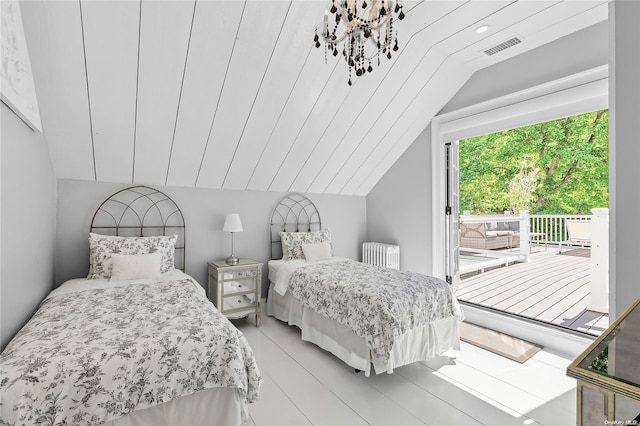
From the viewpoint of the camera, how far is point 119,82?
2336 millimetres

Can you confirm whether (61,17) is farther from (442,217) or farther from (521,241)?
(521,241)

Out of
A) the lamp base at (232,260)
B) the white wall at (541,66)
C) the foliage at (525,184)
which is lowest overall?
the lamp base at (232,260)

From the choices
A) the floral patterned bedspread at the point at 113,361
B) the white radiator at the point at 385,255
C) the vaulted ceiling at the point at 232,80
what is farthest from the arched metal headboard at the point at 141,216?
the white radiator at the point at 385,255

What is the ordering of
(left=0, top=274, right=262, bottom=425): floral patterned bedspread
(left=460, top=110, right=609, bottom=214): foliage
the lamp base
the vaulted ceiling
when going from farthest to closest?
(left=460, top=110, right=609, bottom=214): foliage
the lamp base
the vaulted ceiling
(left=0, top=274, right=262, bottom=425): floral patterned bedspread

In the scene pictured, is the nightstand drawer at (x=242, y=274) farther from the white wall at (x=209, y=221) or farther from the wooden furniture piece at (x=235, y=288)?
the white wall at (x=209, y=221)

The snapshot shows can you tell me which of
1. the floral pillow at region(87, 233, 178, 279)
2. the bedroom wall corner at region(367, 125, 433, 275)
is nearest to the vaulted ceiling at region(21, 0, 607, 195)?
the bedroom wall corner at region(367, 125, 433, 275)

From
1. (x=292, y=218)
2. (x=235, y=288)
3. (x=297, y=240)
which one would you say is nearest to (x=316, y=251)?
(x=297, y=240)

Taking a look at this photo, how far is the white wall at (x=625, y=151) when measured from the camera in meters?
1.38

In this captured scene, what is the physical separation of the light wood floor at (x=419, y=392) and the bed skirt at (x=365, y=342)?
119mm

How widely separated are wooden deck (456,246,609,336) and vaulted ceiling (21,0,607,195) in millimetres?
2407

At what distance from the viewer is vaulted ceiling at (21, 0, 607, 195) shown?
6.84ft

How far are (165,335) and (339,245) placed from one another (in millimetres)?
3179

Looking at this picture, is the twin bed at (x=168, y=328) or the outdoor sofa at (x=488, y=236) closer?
the twin bed at (x=168, y=328)

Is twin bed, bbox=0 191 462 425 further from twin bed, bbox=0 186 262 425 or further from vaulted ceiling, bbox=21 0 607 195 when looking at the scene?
vaulted ceiling, bbox=21 0 607 195
